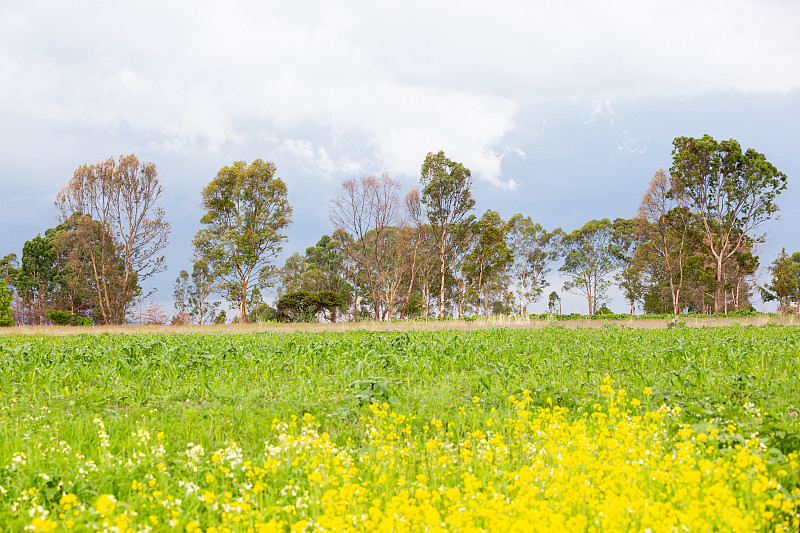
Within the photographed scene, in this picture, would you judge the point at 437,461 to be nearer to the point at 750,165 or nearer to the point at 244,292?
the point at 244,292

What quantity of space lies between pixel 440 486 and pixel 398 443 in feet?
3.11

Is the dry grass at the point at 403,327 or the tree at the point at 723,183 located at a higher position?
the tree at the point at 723,183

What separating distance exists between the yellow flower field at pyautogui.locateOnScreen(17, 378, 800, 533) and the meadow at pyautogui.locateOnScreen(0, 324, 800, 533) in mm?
28

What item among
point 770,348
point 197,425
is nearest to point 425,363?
point 197,425

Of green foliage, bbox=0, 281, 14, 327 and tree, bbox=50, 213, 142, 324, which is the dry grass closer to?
green foliage, bbox=0, 281, 14, 327

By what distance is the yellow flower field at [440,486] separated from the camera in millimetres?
3309

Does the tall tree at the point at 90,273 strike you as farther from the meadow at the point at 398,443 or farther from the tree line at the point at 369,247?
the meadow at the point at 398,443

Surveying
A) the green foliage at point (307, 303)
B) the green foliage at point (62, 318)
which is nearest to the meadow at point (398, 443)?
the green foliage at point (62, 318)

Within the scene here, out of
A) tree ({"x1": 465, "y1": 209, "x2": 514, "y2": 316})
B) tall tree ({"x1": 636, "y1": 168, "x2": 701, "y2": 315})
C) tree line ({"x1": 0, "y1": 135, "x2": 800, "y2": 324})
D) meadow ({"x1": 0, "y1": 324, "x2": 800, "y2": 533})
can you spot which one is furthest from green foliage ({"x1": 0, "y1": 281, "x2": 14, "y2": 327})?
tall tree ({"x1": 636, "y1": 168, "x2": 701, "y2": 315})

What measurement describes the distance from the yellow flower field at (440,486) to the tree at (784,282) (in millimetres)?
58403

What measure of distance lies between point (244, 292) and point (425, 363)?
31.8 m

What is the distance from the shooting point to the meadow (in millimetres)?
3582

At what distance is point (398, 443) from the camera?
17.0 ft

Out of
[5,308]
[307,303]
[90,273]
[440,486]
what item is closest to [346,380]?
[440,486]
